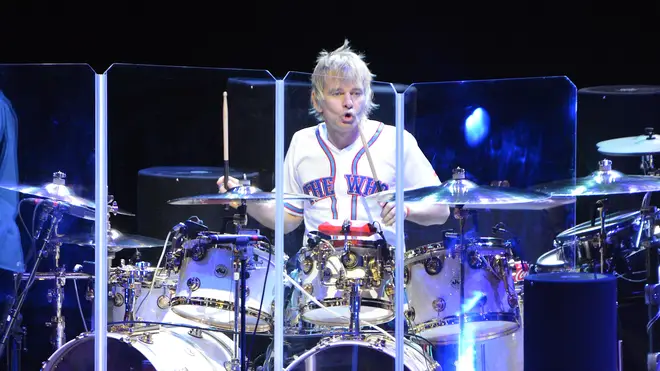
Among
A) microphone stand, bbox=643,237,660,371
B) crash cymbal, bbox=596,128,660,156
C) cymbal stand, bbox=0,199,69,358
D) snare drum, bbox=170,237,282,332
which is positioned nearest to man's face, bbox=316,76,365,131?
snare drum, bbox=170,237,282,332

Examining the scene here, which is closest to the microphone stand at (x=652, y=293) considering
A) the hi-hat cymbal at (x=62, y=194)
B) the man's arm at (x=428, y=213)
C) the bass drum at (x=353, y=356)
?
the man's arm at (x=428, y=213)

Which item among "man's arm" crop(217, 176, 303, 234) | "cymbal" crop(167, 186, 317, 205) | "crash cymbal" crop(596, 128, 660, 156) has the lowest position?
"man's arm" crop(217, 176, 303, 234)

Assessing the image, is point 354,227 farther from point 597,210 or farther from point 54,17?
point 54,17

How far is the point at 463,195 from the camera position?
3455 millimetres

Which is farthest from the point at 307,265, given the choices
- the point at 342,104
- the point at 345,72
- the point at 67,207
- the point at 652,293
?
the point at 652,293

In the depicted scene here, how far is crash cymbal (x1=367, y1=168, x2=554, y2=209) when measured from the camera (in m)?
3.40

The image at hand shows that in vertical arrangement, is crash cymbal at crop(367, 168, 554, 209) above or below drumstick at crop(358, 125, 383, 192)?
below

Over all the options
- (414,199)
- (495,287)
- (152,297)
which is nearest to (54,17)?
(152,297)

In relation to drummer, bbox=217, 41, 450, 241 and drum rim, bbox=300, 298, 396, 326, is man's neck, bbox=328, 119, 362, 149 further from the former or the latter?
drum rim, bbox=300, 298, 396, 326

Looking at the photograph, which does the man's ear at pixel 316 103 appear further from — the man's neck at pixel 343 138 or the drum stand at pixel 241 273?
the drum stand at pixel 241 273

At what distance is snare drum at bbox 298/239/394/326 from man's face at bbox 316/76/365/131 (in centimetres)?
46

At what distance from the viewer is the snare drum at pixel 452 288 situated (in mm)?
3527

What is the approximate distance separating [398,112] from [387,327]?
0.81m

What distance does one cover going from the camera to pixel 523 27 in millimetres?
5066
